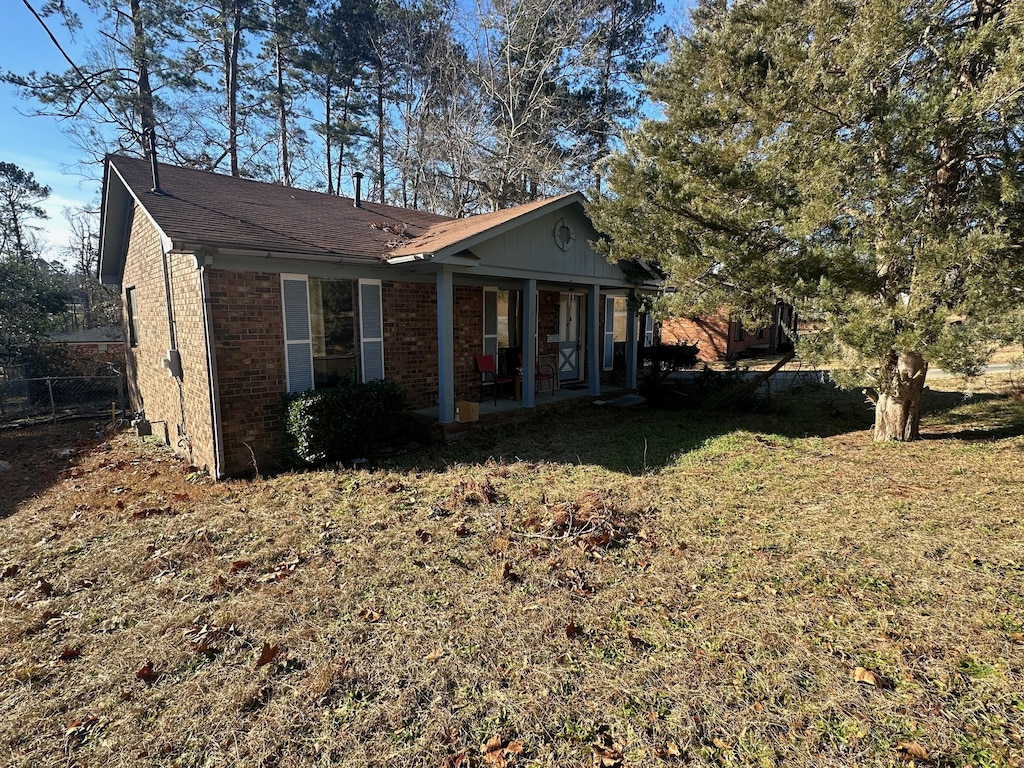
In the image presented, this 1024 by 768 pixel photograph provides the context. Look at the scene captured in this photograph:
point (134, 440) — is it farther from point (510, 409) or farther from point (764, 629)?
point (764, 629)

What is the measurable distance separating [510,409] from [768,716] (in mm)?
7034

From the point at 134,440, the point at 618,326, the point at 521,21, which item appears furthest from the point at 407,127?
the point at 134,440

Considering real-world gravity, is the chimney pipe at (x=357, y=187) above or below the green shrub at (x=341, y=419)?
above

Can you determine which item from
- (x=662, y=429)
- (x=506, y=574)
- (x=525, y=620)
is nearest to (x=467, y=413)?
(x=662, y=429)

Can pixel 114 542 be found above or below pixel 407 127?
below

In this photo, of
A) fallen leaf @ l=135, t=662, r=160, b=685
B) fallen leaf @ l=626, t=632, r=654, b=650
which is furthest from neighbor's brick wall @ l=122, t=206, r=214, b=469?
fallen leaf @ l=626, t=632, r=654, b=650

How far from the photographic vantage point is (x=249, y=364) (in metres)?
6.68

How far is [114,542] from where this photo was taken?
471 centimetres

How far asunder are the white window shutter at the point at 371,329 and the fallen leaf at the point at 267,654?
5.40 meters

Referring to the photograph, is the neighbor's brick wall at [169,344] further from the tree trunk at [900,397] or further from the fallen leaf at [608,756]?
the tree trunk at [900,397]

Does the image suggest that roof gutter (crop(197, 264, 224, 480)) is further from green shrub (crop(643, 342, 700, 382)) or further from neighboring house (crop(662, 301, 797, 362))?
neighboring house (crop(662, 301, 797, 362))

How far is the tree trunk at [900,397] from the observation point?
6.75 meters

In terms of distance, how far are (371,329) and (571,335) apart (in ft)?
19.8

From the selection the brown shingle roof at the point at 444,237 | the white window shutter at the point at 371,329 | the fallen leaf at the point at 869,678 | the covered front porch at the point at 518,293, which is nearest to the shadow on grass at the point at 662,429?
the covered front porch at the point at 518,293
